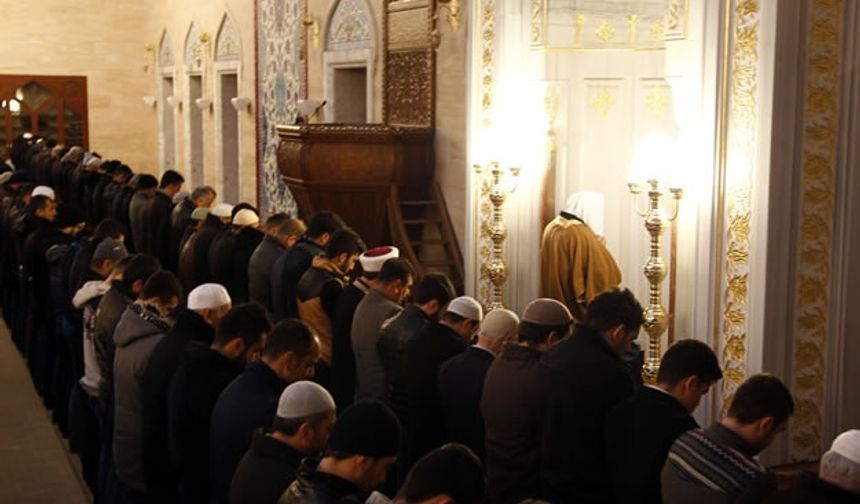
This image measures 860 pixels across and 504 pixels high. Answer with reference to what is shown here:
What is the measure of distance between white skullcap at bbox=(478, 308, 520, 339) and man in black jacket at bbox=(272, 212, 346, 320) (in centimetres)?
219

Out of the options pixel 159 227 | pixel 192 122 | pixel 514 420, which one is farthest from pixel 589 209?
pixel 192 122

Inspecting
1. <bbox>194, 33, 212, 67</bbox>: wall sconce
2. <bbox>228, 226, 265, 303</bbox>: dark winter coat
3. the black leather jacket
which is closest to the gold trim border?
the black leather jacket

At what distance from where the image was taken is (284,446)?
3.65 m

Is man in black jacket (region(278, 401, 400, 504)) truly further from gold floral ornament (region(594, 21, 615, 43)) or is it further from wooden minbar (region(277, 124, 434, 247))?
wooden minbar (region(277, 124, 434, 247))

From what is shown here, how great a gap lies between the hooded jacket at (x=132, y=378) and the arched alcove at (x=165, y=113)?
15.7m

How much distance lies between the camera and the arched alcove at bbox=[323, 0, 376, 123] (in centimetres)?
1180

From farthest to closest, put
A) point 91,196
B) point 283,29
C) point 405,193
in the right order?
point 283,29 < point 91,196 < point 405,193

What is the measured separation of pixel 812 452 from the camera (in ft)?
20.2

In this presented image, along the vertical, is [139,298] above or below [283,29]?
below

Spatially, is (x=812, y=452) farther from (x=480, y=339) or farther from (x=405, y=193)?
(x=405, y=193)

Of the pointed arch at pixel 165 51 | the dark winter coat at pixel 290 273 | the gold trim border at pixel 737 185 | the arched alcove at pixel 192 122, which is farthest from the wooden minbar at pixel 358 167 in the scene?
the pointed arch at pixel 165 51

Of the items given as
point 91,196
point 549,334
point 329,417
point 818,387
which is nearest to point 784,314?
point 818,387

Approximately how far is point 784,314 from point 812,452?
0.80 metres

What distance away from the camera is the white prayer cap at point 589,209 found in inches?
315
